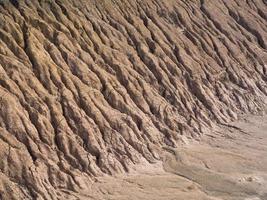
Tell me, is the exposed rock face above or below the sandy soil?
above

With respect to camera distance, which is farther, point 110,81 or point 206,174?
point 110,81

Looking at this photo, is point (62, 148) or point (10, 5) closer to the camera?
point (62, 148)

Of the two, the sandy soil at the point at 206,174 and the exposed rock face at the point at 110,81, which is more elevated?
the exposed rock face at the point at 110,81

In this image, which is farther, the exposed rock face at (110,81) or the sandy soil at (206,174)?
the sandy soil at (206,174)

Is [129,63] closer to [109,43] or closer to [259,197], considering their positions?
[109,43]

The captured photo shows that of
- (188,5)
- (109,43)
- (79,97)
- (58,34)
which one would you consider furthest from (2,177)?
(188,5)
